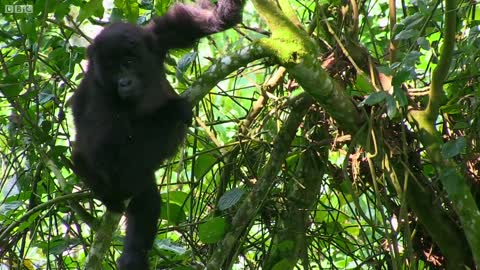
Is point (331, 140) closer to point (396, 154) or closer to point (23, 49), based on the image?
point (396, 154)

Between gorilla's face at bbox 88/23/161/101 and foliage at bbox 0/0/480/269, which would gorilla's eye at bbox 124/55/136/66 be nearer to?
Result: gorilla's face at bbox 88/23/161/101

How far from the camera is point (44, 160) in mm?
3539

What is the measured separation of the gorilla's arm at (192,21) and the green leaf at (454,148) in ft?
3.85

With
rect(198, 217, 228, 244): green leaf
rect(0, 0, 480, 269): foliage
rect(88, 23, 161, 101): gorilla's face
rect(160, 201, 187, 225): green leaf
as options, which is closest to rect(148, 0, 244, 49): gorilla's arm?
rect(0, 0, 480, 269): foliage

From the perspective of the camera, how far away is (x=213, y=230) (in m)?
3.18

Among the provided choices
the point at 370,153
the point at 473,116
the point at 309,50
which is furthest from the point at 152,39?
the point at 473,116

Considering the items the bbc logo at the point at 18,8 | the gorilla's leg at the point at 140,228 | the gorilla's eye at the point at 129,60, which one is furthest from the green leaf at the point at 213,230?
the bbc logo at the point at 18,8

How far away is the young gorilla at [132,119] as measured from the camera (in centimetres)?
318

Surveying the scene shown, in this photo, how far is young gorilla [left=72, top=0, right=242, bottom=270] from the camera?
3.18 meters

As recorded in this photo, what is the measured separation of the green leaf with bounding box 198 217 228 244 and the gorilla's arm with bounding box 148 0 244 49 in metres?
0.91

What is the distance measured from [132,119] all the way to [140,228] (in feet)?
1.67

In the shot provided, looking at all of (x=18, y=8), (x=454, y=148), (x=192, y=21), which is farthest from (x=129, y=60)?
(x=454, y=148)

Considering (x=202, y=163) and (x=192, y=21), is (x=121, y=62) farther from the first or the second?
(x=202, y=163)

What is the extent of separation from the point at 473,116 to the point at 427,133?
0.23 meters
